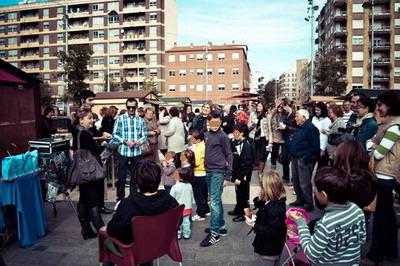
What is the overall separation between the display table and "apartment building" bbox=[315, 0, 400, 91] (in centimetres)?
6153

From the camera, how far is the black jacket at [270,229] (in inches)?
129

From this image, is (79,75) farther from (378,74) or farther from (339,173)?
(378,74)

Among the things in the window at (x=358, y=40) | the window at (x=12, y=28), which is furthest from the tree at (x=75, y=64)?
the window at (x=12, y=28)

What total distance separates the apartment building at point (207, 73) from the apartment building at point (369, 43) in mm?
19696

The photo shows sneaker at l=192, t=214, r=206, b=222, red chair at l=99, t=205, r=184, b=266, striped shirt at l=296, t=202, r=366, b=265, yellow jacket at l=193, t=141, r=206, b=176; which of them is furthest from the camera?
sneaker at l=192, t=214, r=206, b=222

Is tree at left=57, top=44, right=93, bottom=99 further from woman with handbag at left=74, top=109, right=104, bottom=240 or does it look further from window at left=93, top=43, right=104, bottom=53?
window at left=93, top=43, right=104, bottom=53

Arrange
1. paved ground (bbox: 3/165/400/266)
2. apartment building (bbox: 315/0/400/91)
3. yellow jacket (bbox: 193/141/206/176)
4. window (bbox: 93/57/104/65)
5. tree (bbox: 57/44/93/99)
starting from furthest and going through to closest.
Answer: window (bbox: 93/57/104/65) → apartment building (bbox: 315/0/400/91) → tree (bbox: 57/44/93/99) → yellow jacket (bbox: 193/141/206/176) → paved ground (bbox: 3/165/400/266)

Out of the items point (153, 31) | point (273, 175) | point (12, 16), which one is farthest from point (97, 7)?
point (273, 175)

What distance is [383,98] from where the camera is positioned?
4250mm

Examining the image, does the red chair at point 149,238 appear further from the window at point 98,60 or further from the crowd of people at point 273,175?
the window at point 98,60

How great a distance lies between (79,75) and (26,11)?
52.8 meters

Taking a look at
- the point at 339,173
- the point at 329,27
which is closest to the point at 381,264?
the point at 339,173

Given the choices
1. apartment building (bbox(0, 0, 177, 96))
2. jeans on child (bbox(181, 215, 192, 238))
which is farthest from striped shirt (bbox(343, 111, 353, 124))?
apartment building (bbox(0, 0, 177, 96))

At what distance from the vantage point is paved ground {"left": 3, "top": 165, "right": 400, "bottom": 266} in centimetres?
458
